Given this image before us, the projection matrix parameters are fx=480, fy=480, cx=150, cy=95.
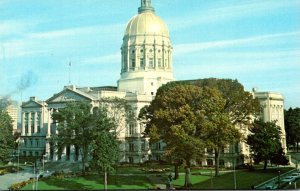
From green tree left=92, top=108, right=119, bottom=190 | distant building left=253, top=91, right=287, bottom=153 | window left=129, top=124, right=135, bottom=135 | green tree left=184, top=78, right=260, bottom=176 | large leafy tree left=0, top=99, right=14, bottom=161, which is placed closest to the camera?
green tree left=92, top=108, right=119, bottom=190

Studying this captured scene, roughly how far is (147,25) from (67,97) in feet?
63.1

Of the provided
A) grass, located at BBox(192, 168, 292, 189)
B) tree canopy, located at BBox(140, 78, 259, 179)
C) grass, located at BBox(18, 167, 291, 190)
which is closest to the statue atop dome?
tree canopy, located at BBox(140, 78, 259, 179)

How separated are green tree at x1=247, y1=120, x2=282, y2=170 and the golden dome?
115 ft

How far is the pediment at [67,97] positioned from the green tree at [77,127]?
13.9 metres

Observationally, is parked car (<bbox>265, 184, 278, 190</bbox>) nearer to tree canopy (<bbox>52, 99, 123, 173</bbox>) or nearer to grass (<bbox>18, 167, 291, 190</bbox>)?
grass (<bbox>18, 167, 291, 190</bbox>)

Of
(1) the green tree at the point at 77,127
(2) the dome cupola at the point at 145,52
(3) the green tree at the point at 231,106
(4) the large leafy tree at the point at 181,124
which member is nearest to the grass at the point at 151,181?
(3) the green tree at the point at 231,106

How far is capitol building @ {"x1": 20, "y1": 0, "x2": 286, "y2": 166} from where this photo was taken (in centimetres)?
6706

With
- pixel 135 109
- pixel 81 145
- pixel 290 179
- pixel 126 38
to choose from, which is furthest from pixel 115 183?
pixel 126 38

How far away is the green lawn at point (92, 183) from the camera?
131 feet

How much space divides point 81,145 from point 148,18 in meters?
34.7

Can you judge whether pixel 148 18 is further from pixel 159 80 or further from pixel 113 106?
pixel 113 106

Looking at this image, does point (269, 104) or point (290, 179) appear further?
point (269, 104)

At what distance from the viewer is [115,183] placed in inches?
1618

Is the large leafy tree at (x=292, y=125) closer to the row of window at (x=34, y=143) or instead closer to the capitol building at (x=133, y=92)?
the capitol building at (x=133, y=92)
